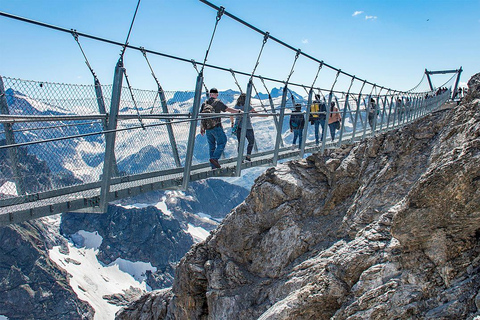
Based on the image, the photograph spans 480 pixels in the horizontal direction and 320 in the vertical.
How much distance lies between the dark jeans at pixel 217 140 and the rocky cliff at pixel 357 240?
403cm

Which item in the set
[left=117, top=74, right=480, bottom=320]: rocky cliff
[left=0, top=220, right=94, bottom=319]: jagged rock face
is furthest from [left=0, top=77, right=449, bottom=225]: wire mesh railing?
[left=0, top=220, right=94, bottom=319]: jagged rock face

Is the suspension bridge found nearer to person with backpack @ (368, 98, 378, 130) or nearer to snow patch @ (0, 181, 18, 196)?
snow patch @ (0, 181, 18, 196)

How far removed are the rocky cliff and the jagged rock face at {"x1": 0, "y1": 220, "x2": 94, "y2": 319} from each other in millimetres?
97433

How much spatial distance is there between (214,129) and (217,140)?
0.24 m

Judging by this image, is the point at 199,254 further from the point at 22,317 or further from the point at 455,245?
the point at 22,317

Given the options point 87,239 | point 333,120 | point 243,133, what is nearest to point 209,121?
point 243,133

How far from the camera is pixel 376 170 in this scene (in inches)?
626

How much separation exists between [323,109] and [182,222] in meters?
178

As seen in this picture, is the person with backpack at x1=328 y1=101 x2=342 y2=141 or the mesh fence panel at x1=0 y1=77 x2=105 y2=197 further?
the person with backpack at x1=328 y1=101 x2=342 y2=141

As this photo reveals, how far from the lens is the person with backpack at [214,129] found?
8883 mm

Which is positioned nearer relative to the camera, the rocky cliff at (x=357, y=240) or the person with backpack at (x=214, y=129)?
the rocky cliff at (x=357, y=240)

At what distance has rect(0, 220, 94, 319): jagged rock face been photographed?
109812mm

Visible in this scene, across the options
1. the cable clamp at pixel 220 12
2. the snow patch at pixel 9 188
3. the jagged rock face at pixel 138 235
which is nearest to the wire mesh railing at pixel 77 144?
the snow patch at pixel 9 188

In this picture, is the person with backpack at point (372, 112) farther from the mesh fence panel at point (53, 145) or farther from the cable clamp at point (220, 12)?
the mesh fence panel at point (53, 145)
